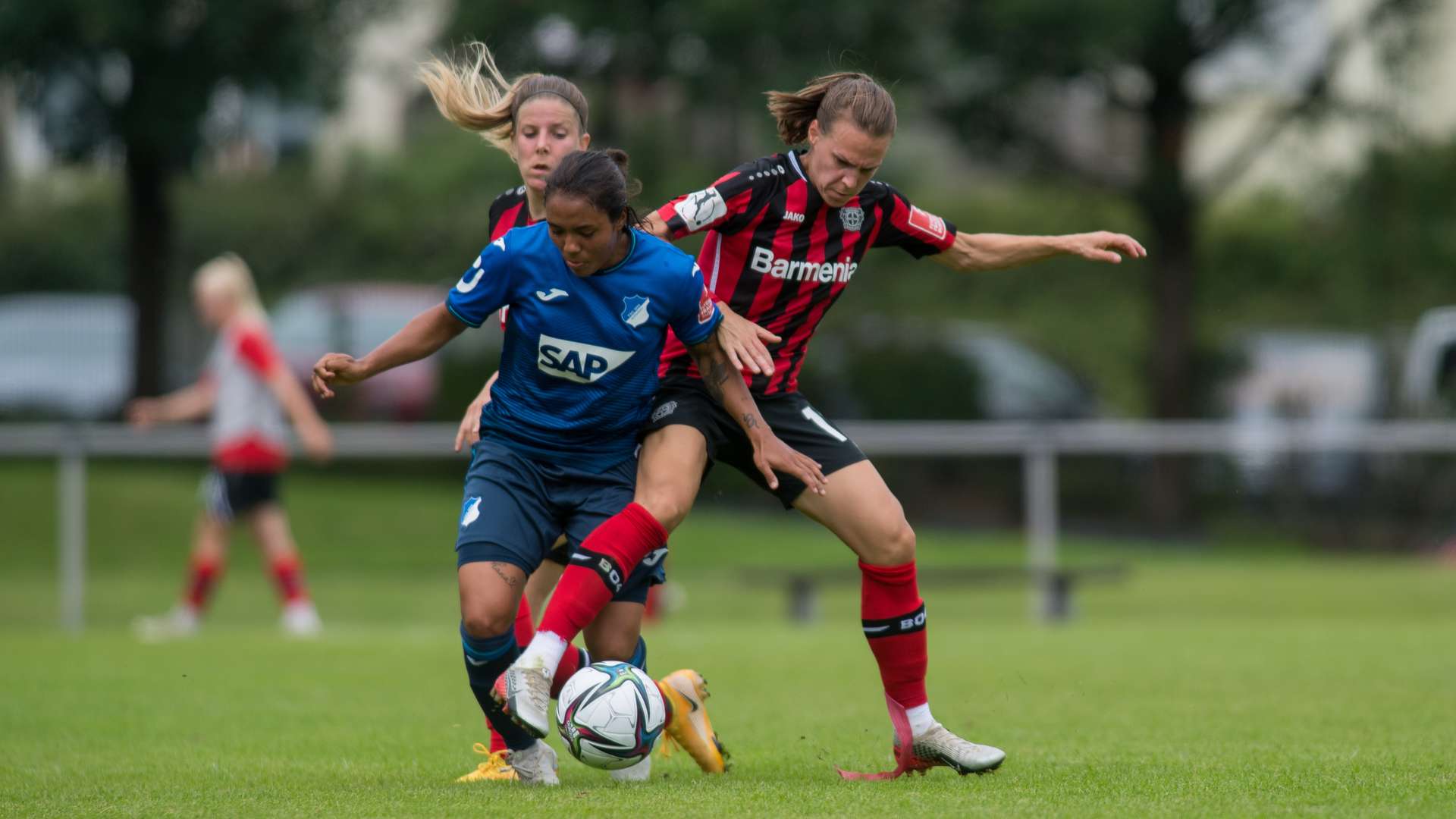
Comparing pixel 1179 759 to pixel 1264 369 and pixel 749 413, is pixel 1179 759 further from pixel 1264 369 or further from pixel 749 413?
pixel 1264 369

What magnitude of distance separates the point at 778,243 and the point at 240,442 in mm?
6736

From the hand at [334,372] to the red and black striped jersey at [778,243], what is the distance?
985mm

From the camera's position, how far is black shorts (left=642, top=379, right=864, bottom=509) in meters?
5.31

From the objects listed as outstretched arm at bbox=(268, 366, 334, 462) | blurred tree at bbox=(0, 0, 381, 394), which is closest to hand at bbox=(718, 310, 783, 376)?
outstretched arm at bbox=(268, 366, 334, 462)

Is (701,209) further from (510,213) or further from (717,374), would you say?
(510,213)

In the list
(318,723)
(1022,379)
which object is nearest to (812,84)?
(318,723)

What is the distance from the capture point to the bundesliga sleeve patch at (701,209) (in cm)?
521

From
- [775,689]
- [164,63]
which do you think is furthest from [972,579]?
[164,63]

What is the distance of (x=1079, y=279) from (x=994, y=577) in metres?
16.7

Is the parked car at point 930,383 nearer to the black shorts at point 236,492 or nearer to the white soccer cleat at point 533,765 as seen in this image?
the black shorts at point 236,492

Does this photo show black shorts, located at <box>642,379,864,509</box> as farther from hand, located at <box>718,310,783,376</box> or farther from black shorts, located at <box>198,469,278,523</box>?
black shorts, located at <box>198,469,278,523</box>

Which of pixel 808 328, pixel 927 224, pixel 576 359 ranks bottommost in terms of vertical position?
pixel 576 359

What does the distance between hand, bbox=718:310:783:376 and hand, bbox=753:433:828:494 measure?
0.22 meters

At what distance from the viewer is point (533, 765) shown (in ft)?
16.9
